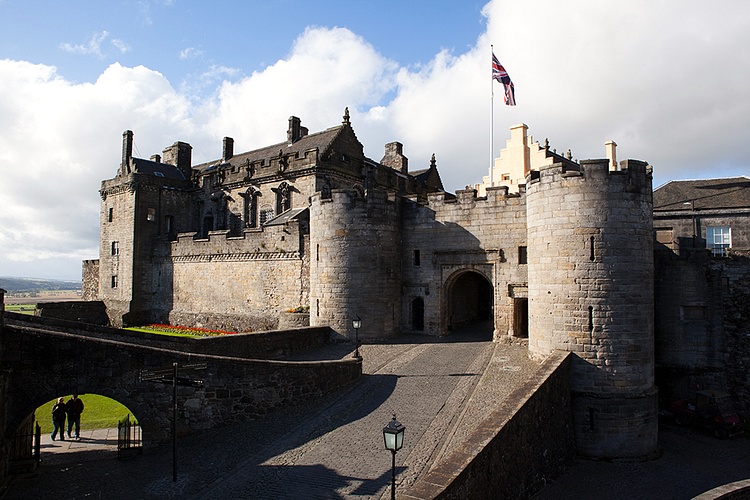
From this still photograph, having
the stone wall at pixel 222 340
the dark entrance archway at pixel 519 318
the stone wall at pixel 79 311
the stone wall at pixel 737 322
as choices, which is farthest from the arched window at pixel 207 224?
the stone wall at pixel 737 322

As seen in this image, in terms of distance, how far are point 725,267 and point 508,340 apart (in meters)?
9.18

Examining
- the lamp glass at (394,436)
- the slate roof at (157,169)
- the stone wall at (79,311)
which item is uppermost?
the slate roof at (157,169)

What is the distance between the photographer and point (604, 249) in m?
15.1

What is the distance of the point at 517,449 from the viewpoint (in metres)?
10.9

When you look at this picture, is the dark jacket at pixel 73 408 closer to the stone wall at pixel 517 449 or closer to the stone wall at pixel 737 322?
the stone wall at pixel 517 449

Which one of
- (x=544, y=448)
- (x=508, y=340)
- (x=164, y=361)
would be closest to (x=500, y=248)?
(x=508, y=340)

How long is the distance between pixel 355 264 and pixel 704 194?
727 inches

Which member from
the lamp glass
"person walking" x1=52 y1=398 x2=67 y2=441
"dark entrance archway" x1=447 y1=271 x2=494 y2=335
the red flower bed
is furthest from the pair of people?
"dark entrance archway" x1=447 y1=271 x2=494 y2=335

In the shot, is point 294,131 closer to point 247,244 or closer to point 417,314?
point 247,244

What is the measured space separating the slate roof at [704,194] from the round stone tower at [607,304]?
483 inches

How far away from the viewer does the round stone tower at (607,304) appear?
14.8 meters

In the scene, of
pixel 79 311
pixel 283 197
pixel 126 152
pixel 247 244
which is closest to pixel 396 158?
pixel 283 197

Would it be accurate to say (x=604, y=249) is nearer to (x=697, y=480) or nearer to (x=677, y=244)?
(x=697, y=480)

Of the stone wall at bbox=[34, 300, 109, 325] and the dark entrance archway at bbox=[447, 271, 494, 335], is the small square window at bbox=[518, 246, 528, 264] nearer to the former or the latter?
the dark entrance archway at bbox=[447, 271, 494, 335]
